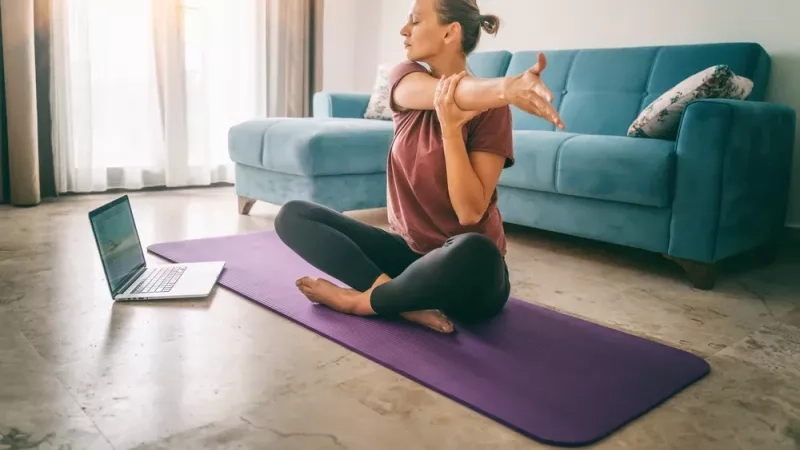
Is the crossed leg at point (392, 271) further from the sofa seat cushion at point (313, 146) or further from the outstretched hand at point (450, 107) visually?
the sofa seat cushion at point (313, 146)

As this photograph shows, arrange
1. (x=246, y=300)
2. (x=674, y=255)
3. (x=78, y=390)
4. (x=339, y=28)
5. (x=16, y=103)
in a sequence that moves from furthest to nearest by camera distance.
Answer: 1. (x=339, y=28)
2. (x=16, y=103)
3. (x=674, y=255)
4. (x=246, y=300)
5. (x=78, y=390)

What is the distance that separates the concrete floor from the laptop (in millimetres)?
60

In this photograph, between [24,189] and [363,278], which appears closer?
[363,278]

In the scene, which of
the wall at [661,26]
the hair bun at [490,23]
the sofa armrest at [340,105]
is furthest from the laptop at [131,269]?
the wall at [661,26]

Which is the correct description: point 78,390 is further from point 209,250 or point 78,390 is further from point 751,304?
point 751,304

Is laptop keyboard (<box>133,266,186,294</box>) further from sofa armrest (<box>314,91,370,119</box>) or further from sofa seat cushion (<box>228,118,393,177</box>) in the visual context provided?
sofa armrest (<box>314,91,370,119</box>)

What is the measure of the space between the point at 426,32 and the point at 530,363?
0.75 meters

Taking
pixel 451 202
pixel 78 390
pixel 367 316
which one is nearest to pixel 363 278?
pixel 367 316

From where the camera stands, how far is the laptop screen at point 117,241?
5.51 ft

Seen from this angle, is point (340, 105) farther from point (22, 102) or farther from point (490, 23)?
point (490, 23)

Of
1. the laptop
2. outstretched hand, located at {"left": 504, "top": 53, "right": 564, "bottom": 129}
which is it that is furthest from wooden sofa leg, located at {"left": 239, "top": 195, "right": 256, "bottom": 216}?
outstretched hand, located at {"left": 504, "top": 53, "right": 564, "bottom": 129}

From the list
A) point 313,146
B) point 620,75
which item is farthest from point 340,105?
point 620,75

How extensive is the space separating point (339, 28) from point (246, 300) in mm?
3218

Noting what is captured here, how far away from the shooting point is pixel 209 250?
7.54 ft
